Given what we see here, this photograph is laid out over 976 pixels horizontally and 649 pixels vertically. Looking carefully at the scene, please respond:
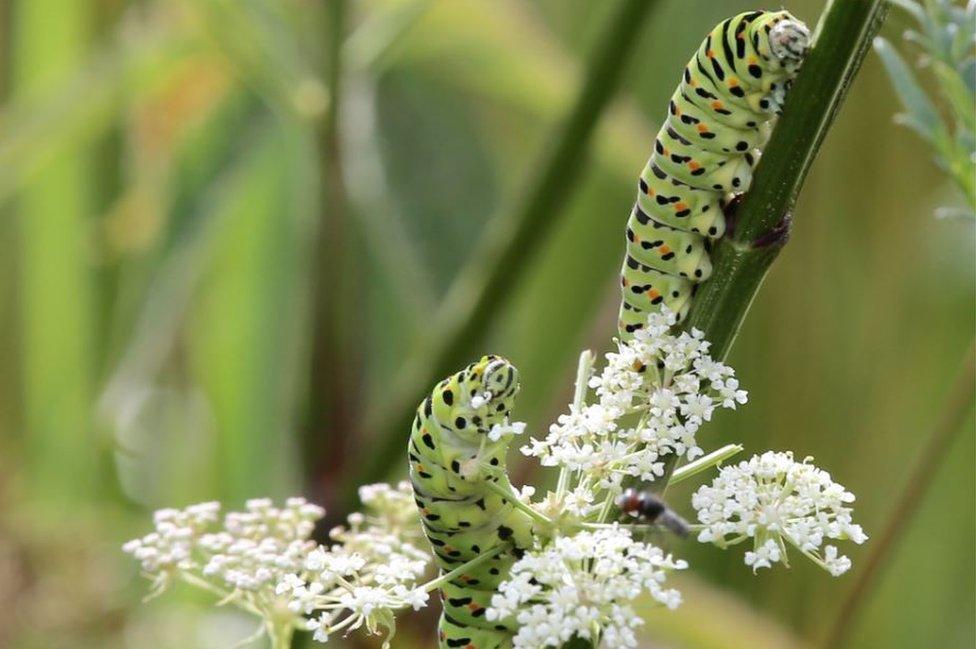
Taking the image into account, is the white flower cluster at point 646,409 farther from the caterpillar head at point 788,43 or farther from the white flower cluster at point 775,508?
the caterpillar head at point 788,43

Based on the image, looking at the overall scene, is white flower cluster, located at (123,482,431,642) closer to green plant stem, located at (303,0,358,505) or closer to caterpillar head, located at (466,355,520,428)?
caterpillar head, located at (466,355,520,428)

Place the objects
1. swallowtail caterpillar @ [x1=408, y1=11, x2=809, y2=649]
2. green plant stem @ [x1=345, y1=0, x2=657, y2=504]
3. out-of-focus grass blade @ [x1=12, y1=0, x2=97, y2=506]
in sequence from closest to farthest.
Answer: swallowtail caterpillar @ [x1=408, y1=11, x2=809, y2=649], green plant stem @ [x1=345, y1=0, x2=657, y2=504], out-of-focus grass blade @ [x1=12, y1=0, x2=97, y2=506]

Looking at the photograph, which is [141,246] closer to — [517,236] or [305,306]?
[305,306]

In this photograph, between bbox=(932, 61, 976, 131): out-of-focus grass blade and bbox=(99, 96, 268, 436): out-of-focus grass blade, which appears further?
bbox=(99, 96, 268, 436): out-of-focus grass blade

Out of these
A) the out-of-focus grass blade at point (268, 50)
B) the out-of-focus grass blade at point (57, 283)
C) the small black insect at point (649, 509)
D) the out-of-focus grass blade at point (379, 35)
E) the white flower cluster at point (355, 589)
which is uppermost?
the out-of-focus grass blade at point (379, 35)

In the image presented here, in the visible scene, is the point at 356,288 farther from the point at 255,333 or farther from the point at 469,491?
the point at 469,491

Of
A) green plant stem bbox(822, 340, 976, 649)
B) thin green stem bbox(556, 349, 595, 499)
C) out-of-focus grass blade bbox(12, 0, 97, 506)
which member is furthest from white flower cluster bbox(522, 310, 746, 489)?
out-of-focus grass blade bbox(12, 0, 97, 506)

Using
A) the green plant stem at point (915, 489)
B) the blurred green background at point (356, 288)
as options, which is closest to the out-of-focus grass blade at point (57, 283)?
the blurred green background at point (356, 288)
